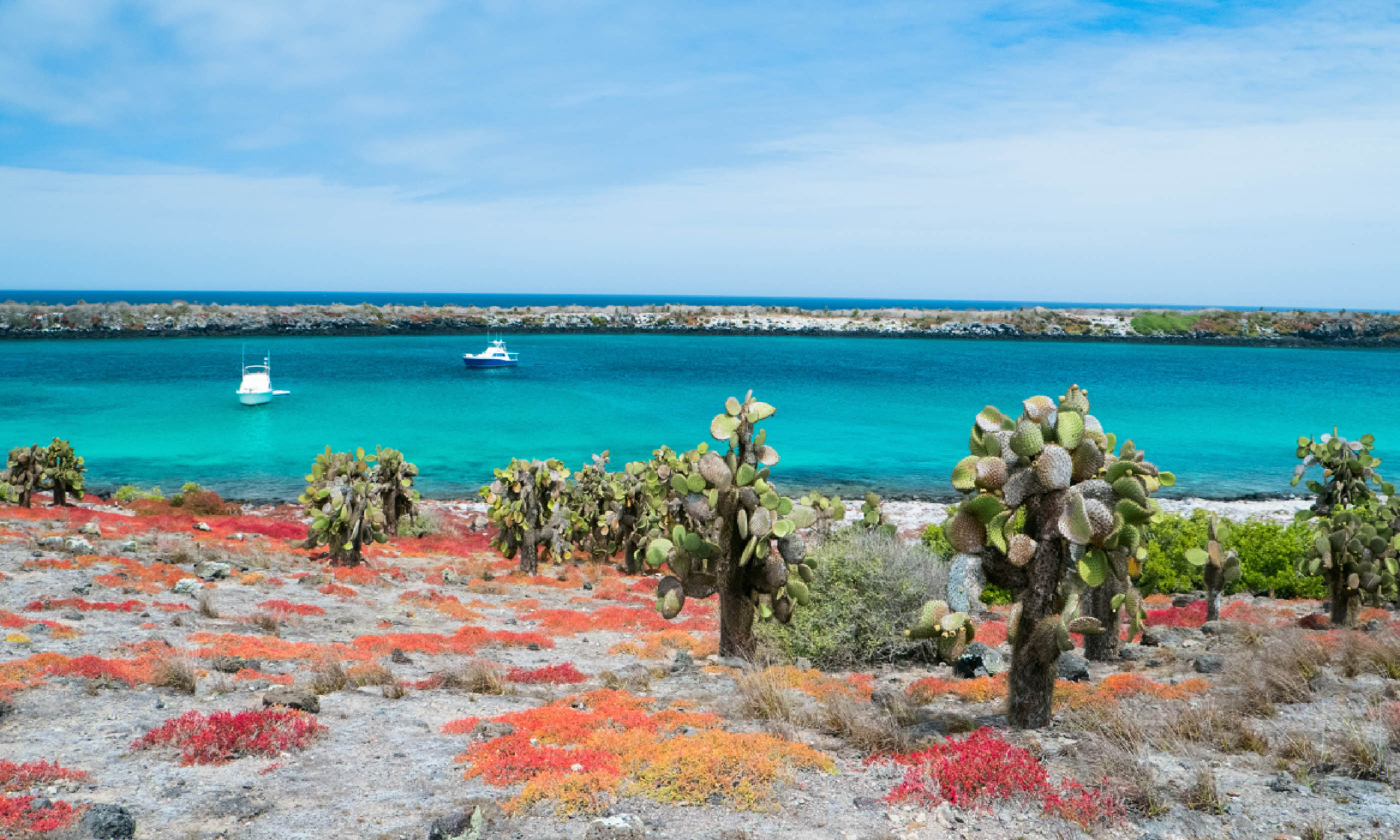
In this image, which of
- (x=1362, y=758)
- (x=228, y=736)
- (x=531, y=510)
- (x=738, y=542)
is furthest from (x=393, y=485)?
(x=1362, y=758)

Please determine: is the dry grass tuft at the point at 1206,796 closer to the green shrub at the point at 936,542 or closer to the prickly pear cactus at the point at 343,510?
the green shrub at the point at 936,542

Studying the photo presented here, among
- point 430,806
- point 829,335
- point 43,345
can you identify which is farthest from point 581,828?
point 829,335

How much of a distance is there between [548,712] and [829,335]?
440ft

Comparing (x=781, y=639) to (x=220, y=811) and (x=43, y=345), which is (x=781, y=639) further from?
(x=43, y=345)

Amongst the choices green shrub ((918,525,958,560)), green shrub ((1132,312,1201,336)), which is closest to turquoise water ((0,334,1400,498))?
green shrub ((918,525,958,560))

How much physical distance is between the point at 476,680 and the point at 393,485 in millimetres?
13330

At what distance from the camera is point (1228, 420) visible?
5475cm

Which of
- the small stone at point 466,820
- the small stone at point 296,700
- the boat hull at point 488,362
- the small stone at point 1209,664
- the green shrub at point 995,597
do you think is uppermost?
the boat hull at point 488,362

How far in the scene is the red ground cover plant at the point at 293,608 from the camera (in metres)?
12.8

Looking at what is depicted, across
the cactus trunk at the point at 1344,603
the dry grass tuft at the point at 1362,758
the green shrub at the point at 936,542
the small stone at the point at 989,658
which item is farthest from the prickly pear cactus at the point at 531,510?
the dry grass tuft at the point at 1362,758

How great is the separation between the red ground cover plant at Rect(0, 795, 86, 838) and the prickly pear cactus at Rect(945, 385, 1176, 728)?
22.0 feet

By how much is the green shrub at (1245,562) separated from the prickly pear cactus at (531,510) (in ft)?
40.2

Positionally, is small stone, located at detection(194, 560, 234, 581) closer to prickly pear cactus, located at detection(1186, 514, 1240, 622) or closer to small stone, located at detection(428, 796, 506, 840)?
small stone, located at detection(428, 796, 506, 840)

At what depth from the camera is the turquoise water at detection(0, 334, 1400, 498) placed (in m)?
38.7
